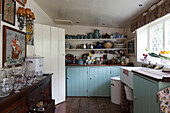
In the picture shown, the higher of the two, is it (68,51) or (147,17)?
(147,17)

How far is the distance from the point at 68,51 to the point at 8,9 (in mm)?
2609

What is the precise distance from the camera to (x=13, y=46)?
1.72 meters

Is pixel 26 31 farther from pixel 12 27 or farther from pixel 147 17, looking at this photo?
pixel 147 17

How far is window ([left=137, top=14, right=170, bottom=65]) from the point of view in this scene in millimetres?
2171

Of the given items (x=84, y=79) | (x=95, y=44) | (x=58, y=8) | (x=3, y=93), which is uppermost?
(x=58, y=8)

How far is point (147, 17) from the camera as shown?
237 cm

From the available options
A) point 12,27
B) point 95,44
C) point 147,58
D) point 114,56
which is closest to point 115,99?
point 147,58

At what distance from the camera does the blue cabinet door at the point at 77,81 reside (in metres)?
3.49

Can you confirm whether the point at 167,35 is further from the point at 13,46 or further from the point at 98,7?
the point at 13,46

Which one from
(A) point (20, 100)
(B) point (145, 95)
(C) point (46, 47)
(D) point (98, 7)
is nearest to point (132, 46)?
(D) point (98, 7)

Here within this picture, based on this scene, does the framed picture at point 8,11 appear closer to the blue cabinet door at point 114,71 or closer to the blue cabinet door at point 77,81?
the blue cabinet door at point 77,81

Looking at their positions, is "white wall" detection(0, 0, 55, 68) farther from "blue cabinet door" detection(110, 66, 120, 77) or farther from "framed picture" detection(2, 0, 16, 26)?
"blue cabinet door" detection(110, 66, 120, 77)

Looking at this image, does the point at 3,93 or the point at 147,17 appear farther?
the point at 147,17

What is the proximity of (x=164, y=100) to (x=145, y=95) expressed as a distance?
0.36m
